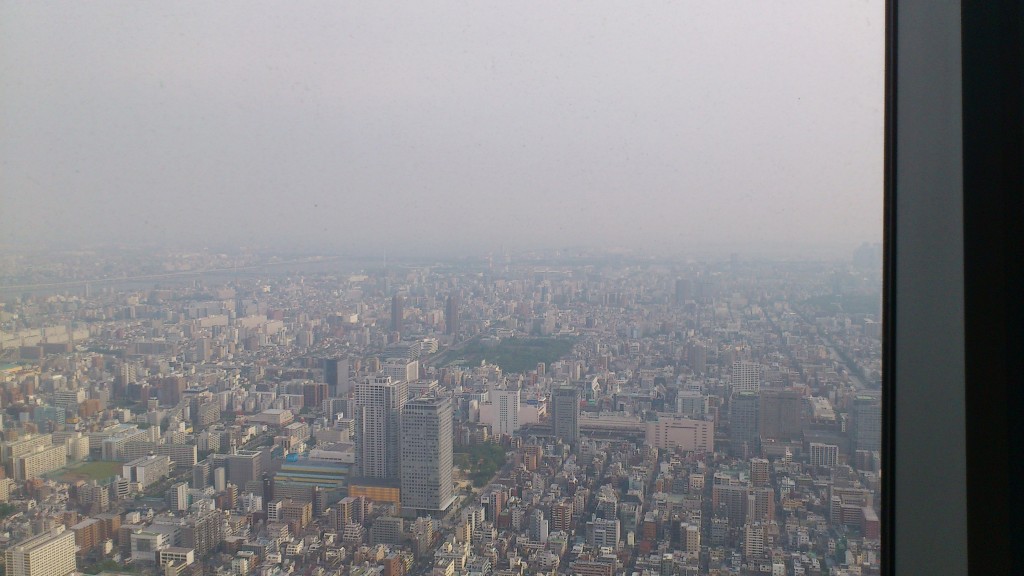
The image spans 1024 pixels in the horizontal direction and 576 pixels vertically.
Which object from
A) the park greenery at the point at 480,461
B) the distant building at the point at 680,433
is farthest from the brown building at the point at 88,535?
the distant building at the point at 680,433

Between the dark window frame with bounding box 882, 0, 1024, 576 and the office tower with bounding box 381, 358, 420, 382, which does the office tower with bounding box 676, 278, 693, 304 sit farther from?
the office tower with bounding box 381, 358, 420, 382

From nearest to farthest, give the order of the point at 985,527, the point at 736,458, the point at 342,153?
the point at 985,527, the point at 736,458, the point at 342,153

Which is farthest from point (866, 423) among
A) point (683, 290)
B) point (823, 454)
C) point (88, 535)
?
point (88, 535)

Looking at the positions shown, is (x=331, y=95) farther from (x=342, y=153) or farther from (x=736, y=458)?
(x=736, y=458)

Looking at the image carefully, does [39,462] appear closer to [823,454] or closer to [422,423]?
[422,423]

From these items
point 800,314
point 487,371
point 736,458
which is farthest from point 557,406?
point 800,314

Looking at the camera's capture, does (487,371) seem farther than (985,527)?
Yes

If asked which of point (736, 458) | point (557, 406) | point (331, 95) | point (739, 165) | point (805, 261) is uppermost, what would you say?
point (331, 95)

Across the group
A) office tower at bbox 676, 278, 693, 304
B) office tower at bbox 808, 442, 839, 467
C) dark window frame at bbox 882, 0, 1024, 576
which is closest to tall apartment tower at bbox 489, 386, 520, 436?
office tower at bbox 676, 278, 693, 304
